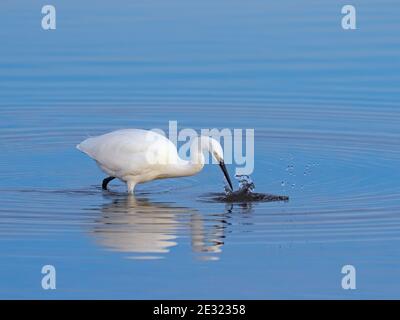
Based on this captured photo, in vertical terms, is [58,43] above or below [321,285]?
above

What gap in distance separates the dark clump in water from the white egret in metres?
0.28

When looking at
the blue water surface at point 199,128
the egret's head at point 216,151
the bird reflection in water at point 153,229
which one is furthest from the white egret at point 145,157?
the bird reflection in water at point 153,229

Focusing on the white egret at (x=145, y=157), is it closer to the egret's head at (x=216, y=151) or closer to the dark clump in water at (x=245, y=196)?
the egret's head at (x=216, y=151)

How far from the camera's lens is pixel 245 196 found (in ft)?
59.0

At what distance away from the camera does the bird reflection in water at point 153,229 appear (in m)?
15.4

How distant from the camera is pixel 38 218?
55.0 ft

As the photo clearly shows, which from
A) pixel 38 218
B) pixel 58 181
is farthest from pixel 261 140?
pixel 38 218

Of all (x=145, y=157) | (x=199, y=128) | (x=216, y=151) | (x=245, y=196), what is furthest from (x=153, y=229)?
(x=199, y=128)

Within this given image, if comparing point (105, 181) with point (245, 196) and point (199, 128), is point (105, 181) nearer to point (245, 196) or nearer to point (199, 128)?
point (245, 196)

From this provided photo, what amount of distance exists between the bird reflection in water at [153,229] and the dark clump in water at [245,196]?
0.64 m

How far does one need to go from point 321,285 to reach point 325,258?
972mm

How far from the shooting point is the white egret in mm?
18531
